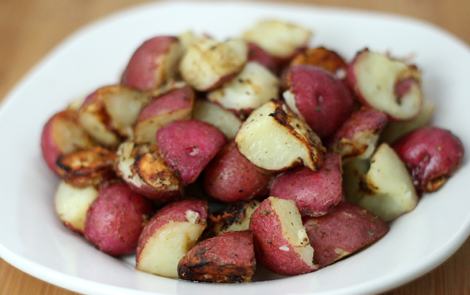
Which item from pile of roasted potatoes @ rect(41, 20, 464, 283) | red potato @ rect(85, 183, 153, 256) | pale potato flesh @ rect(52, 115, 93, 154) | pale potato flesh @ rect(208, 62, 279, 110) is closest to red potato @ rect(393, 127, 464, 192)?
pile of roasted potatoes @ rect(41, 20, 464, 283)

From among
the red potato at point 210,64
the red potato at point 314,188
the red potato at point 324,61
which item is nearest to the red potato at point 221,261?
the red potato at point 314,188

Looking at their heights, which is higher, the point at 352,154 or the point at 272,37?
the point at 272,37

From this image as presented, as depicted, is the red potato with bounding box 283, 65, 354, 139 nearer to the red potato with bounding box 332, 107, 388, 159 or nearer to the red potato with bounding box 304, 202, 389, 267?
the red potato with bounding box 332, 107, 388, 159

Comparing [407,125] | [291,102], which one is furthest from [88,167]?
[407,125]

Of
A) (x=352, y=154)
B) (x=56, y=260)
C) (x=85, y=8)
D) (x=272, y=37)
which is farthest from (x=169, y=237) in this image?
(x=85, y=8)

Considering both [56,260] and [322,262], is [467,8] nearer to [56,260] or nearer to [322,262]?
[322,262]

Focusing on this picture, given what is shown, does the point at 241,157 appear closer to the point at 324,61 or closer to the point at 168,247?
the point at 168,247
